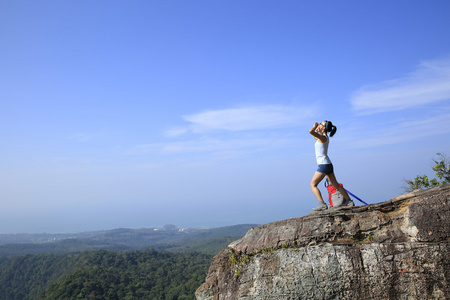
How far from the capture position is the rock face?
659 cm

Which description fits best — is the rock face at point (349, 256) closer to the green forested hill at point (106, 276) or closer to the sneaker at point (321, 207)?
the sneaker at point (321, 207)

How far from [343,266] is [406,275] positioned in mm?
1338

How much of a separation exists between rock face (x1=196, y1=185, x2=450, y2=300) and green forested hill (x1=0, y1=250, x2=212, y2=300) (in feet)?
200

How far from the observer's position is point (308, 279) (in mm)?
7375

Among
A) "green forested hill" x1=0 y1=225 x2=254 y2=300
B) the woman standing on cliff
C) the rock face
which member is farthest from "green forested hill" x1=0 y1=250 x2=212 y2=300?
the woman standing on cliff

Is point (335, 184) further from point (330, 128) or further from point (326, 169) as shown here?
point (330, 128)

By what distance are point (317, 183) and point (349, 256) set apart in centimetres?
262

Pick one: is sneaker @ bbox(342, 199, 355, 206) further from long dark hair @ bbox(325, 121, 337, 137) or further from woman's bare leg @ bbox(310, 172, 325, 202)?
long dark hair @ bbox(325, 121, 337, 137)

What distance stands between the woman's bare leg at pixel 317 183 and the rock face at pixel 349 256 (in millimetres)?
603

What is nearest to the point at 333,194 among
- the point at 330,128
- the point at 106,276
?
the point at 330,128

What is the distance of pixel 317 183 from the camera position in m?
9.26

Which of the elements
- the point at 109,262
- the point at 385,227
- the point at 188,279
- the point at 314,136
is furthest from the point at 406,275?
the point at 109,262

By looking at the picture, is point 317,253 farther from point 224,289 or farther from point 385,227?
point 224,289

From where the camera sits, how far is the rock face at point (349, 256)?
6586mm
